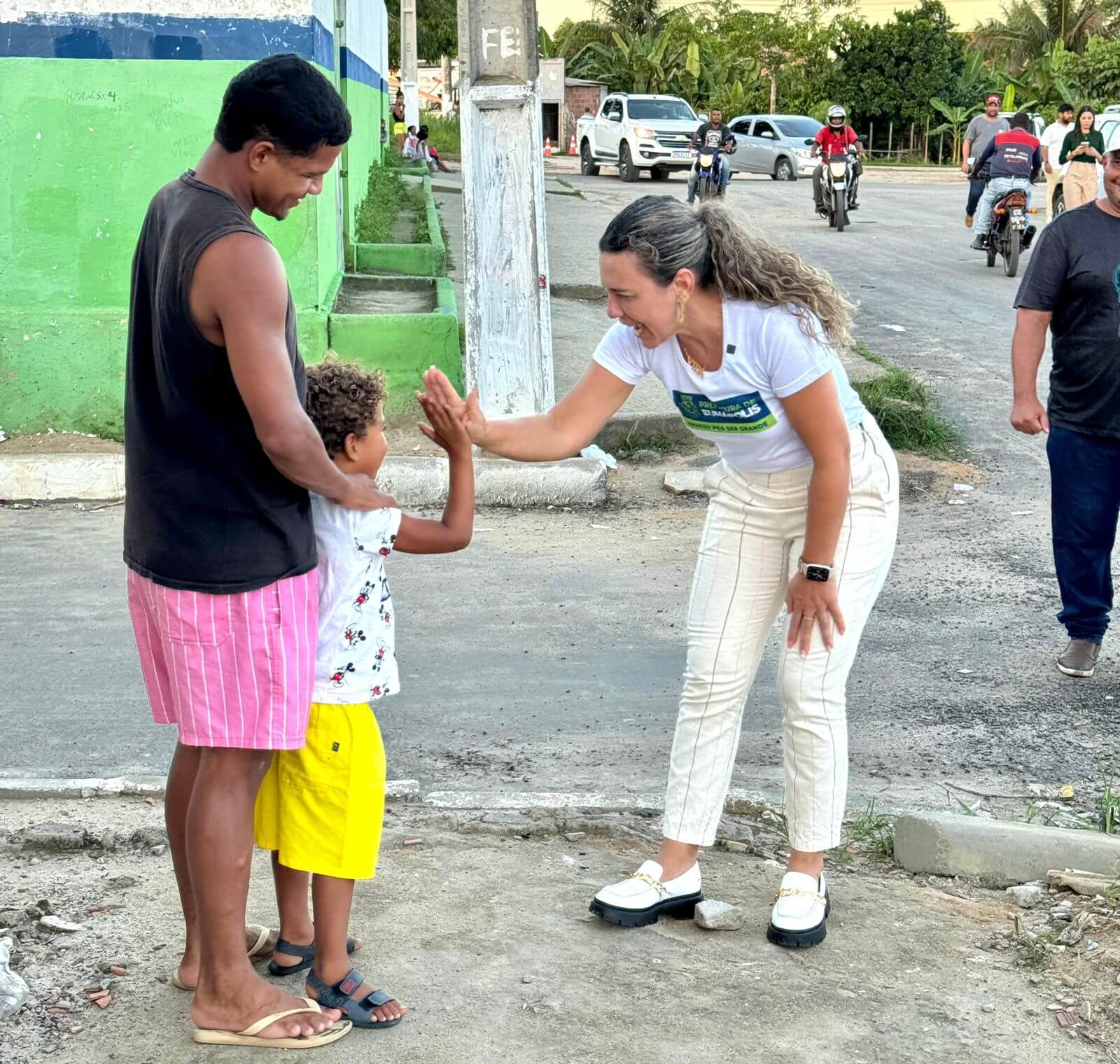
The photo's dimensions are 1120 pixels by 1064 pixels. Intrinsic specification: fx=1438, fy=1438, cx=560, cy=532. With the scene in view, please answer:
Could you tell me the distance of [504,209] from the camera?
7.65m

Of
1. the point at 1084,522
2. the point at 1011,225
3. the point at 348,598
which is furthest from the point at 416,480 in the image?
the point at 1011,225

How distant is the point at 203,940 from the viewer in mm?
2752

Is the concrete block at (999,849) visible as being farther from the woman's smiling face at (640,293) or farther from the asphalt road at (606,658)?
the woman's smiling face at (640,293)

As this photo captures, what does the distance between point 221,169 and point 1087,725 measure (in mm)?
3531

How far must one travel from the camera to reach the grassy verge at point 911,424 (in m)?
8.50

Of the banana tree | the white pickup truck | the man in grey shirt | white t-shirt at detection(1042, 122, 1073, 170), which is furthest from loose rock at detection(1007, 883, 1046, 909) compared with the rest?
the banana tree

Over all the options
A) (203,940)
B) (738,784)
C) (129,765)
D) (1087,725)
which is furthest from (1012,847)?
(129,765)

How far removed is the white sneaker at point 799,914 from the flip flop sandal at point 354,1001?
36.4 inches

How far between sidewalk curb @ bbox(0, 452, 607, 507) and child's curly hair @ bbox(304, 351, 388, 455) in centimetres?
442

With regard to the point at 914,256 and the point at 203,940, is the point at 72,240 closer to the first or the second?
the point at 203,940

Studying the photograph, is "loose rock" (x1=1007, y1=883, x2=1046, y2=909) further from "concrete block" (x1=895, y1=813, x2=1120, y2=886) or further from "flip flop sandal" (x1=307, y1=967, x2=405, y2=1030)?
"flip flop sandal" (x1=307, y1=967, x2=405, y2=1030)

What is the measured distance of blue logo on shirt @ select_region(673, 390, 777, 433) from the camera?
3.20 metres

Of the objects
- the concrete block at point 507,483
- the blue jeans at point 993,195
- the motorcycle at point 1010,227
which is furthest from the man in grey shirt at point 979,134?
the concrete block at point 507,483

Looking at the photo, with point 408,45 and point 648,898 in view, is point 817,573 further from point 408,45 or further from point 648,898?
point 408,45
